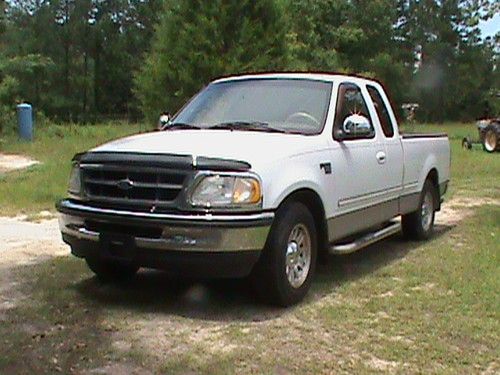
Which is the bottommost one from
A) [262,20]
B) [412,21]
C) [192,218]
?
[192,218]

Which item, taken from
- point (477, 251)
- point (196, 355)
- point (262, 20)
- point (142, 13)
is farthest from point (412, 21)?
point (196, 355)

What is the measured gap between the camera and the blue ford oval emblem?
191 inches

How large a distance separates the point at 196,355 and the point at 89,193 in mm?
1640

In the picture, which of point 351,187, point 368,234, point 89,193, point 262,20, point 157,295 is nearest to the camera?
point 89,193

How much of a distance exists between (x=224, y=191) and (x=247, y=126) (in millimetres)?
1231

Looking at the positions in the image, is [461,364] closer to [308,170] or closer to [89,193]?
[308,170]

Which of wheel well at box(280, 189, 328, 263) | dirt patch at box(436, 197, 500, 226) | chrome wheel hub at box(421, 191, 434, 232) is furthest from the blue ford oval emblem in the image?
dirt patch at box(436, 197, 500, 226)

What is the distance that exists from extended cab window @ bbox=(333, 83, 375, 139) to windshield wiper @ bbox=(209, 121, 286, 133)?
568mm

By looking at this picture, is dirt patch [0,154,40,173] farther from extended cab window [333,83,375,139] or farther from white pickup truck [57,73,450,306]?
extended cab window [333,83,375,139]

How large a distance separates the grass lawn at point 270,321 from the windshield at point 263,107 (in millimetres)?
1362

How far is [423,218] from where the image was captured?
25.6ft

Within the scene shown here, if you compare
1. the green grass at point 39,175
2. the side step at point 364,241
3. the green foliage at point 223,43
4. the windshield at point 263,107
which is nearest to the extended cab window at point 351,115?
the windshield at point 263,107

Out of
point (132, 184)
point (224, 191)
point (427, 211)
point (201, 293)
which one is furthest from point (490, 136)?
point (132, 184)

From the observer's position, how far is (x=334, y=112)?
5.99 metres
